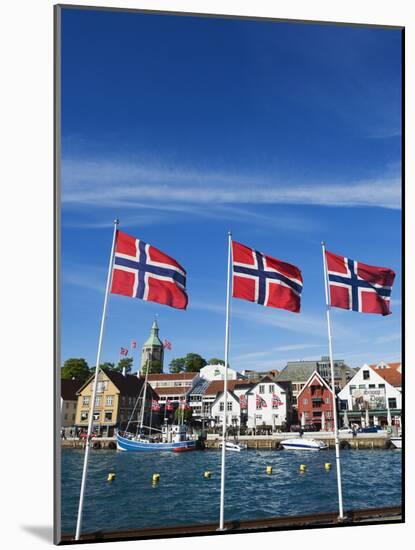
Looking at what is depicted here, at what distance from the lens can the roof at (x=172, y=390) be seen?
8516mm

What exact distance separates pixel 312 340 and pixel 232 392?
162 centimetres

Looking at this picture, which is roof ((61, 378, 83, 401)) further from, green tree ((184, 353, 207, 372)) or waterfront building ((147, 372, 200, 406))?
waterfront building ((147, 372, 200, 406))

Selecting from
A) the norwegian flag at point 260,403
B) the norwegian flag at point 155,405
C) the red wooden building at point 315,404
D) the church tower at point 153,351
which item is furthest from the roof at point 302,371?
the norwegian flag at point 155,405

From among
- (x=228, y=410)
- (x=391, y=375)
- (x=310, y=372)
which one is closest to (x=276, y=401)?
(x=228, y=410)

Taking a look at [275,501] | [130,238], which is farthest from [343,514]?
[130,238]

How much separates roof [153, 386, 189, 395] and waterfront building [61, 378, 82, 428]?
7.93 feet

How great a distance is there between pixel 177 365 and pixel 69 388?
7.18 feet

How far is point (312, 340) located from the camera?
280 inches

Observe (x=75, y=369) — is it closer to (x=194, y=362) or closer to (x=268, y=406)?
(x=194, y=362)

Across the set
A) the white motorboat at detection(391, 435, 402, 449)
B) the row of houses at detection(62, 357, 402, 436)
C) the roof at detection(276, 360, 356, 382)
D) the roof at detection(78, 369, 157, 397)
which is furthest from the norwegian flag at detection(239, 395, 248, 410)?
the white motorboat at detection(391, 435, 402, 449)

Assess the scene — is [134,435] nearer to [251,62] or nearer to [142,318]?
[142,318]

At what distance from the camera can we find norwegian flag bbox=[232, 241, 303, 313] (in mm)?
5605

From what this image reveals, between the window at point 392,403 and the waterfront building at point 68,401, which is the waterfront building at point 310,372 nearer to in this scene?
the window at point 392,403

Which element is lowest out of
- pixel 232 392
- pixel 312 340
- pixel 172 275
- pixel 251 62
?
pixel 232 392
